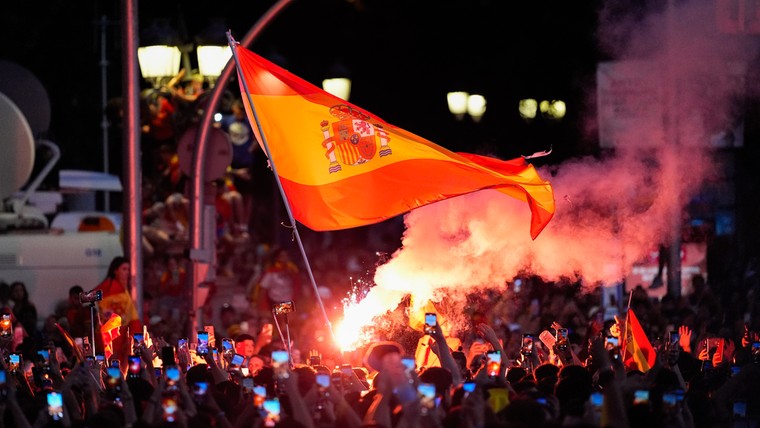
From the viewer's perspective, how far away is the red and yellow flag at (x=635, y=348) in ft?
42.3

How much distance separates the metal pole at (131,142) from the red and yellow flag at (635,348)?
5.33m

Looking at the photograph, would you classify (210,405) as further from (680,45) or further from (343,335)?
(680,45)

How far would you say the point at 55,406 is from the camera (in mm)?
9125

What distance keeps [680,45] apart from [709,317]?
11.9 ft

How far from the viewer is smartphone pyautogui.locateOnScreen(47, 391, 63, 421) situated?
912cm

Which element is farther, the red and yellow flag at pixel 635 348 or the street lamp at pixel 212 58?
the street lamp at pixel 212 58

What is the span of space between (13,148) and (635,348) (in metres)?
10.7

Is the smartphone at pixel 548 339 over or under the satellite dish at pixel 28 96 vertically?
under

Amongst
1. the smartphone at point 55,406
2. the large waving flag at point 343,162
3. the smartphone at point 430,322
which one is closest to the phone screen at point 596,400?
the smartphone at point 430,322

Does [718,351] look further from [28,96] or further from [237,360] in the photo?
[28,96]

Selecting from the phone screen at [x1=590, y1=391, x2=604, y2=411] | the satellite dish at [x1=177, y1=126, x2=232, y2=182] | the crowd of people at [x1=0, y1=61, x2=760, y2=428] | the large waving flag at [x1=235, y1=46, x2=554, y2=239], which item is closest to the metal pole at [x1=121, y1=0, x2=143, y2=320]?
the crowd of people at [x1=0, y1=61, x2=760, y2=428]

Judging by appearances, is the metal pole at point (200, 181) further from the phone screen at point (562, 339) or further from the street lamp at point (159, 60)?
the phone screen at point (562, 339)

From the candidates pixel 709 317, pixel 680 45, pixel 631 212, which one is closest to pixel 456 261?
pixel 631 212

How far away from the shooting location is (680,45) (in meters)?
19.8
